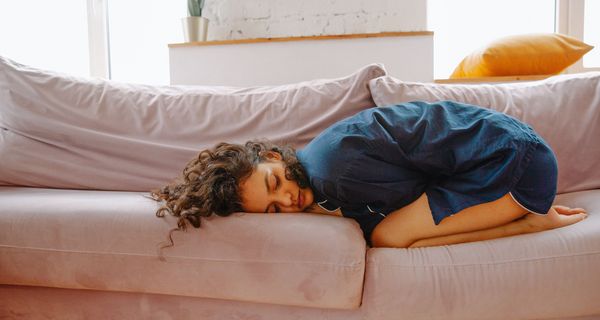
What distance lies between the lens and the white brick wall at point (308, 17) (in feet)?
7.79

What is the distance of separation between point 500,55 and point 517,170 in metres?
1.20

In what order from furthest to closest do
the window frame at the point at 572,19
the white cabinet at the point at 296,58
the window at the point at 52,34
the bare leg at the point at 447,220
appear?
1. the window at the point at 52,34
2. the window frame at the point at 572,19
3. the white cabinet at the point at 296,58
4. the bare leg at the point at 447,220

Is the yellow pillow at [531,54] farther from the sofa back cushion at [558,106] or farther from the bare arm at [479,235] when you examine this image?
the bare arm at [479,235]

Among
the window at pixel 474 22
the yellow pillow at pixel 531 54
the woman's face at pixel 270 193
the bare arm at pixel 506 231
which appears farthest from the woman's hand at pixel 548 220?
the window at pixel 474 22

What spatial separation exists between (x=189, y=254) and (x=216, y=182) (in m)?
0.20

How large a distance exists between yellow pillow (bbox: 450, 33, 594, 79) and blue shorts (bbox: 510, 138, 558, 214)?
1.11m

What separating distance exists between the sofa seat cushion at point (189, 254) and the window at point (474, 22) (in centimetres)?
189

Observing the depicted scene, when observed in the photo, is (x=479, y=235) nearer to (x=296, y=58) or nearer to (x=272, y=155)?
(x=272, y=155)

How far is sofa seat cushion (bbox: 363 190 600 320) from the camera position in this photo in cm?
92

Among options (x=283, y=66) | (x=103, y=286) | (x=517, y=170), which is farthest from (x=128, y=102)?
(x=517, y=170)

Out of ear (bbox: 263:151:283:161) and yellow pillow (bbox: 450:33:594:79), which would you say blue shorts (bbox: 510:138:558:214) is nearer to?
ear (bbox: 263:151:283:161)

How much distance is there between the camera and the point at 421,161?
1040 mm

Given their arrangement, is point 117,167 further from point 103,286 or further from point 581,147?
point 581,147

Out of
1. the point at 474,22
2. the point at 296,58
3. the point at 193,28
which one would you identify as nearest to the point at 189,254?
the point at 296,58
